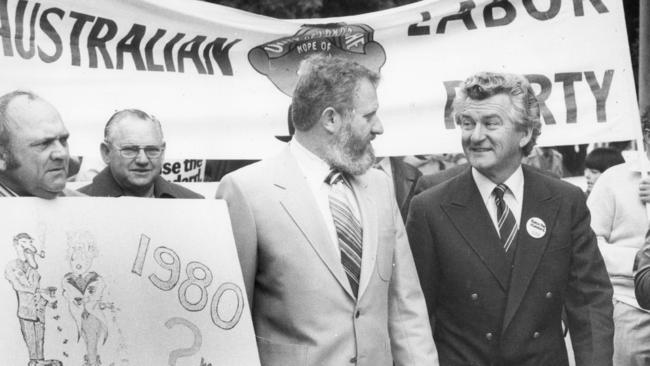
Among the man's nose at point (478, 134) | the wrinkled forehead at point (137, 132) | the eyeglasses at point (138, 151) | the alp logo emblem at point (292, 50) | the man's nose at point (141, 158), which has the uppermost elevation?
the alp logo emblem at point (292, 50)

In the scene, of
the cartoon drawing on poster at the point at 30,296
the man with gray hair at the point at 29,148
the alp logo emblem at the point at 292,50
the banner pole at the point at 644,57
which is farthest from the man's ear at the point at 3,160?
the banner pole at the point at 644,57

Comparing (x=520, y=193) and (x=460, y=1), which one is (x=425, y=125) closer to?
(x=460, y=1)

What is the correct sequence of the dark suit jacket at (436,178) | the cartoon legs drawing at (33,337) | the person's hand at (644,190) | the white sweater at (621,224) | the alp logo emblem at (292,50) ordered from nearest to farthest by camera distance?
the cartoon legs drawing at (33,337), the person's hand at (644,190), the alp logo emblem at (292,50), the white sweater at (621,224), the dark suit jacket at (436,178)

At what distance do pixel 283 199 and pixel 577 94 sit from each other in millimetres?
2477

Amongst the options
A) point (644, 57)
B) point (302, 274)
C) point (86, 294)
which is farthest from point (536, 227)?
point (644, 57)

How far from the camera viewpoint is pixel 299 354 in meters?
5.07

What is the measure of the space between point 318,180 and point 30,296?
1.49m

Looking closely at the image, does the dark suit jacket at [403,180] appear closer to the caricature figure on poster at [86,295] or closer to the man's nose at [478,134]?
the man's nose at [478,134]

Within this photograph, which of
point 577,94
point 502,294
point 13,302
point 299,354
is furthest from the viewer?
point 577,94

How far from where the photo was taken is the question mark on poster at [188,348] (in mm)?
4523

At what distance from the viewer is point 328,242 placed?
16.9 ft

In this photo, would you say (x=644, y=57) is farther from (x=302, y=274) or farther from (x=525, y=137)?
(x=302, y=274)

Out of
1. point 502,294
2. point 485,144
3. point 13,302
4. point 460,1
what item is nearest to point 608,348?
point 502,294

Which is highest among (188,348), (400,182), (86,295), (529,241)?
(400,182)
